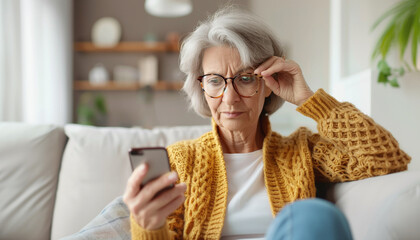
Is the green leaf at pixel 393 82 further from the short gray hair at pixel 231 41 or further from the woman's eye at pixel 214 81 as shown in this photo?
the woman's eye at pixel 214 81

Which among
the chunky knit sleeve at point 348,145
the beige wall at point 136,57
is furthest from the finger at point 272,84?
the beige wall at point 136,57

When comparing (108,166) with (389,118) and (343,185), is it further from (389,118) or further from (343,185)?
(389,118)

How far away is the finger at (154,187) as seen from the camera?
860 millimetres

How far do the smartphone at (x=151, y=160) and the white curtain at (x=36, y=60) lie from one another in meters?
2.56

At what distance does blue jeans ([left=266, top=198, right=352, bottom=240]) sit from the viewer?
2.37 feet

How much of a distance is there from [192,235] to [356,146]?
0.58 metres

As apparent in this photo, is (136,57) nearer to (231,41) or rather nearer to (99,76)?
(99,76)

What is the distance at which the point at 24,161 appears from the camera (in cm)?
157

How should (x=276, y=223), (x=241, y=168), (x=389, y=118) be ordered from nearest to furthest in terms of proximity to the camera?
(x=276, y=223)
(x=241, y=168)
(x=389, y=118)

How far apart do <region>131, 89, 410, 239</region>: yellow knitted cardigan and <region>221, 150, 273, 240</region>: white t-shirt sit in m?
0.04

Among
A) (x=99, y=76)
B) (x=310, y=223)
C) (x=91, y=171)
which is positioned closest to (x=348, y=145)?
(x=310, y=223)

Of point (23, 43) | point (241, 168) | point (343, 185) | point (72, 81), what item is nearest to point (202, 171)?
point (241, 168)

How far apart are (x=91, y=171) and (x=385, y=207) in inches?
43.1

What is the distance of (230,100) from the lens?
1255mm
